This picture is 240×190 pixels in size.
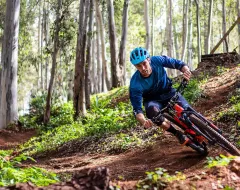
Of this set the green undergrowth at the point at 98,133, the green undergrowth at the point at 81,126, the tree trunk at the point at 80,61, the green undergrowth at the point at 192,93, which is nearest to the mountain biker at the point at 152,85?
the green undergrowth at the point at 98,133

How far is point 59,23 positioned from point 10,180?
12293 millimetres

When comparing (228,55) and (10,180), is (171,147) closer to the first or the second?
(10,180)

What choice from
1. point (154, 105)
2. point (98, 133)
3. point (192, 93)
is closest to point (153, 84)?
point (154, 105)

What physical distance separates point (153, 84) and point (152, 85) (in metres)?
0.02

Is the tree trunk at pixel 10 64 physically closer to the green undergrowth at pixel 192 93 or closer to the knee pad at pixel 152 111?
the green undergrowth at pixel 192 93

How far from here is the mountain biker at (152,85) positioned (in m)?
5.90

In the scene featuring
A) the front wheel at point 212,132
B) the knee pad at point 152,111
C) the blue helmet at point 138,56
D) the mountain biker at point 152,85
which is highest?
the blue helmet at point 138,56

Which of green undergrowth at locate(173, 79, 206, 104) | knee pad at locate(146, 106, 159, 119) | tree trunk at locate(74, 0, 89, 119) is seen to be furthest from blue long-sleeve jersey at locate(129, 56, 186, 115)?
tree trunk at locate(74, 0, 89, 119)

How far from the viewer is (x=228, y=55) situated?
→ 648 inches

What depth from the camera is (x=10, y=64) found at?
1670 cm

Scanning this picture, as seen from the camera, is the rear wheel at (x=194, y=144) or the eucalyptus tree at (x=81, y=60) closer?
the rear wheel at (x=194, y=144)

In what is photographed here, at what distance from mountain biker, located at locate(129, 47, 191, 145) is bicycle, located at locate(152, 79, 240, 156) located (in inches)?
3.4

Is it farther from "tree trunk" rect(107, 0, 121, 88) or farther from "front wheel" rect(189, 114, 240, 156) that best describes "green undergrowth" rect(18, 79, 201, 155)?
"tree trunk" rect(107, 0, 121, 88)

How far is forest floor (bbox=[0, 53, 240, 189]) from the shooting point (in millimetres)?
4238
